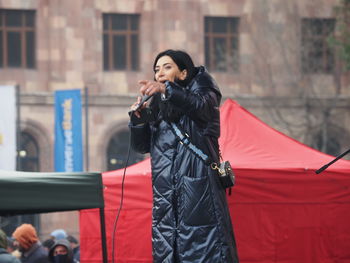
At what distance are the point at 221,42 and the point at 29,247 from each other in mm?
23145

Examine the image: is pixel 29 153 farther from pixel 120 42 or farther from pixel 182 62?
pixel 182 62

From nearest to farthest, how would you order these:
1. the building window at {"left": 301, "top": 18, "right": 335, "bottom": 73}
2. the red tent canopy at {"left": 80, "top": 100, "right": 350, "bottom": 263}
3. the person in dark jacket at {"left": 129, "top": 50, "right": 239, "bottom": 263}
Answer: the person in dark jacket at {"left": 129, "top": 50, "right": 239, "bottom": 263}, the red tent canopy at {"left": 80, "top": 100, "right": 350, "bottom": 263}, the building window at {"left": 301, "top": 18, "right": 335, "bottom": 73}

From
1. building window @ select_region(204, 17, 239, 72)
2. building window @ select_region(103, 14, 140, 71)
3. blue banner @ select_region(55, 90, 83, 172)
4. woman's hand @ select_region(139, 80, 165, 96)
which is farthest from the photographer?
building window @ select_region(204, 17, 239, 72)

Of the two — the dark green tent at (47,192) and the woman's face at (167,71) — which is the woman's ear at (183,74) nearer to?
the woman's face at (167,71)

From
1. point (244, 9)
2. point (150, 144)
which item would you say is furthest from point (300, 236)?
point (244, 9)

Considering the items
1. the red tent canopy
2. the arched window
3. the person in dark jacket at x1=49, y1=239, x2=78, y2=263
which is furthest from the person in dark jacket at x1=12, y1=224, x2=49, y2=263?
the arched window

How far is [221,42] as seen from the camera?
112 feet

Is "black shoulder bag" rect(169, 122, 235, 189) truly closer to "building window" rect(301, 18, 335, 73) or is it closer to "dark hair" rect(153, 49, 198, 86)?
"dark hair" rect(153, 49, 198, 86)

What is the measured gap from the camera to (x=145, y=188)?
9.99 m

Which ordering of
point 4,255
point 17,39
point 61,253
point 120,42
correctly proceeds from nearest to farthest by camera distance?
point 4,255, point 61,253, point 17,39, point 120,42

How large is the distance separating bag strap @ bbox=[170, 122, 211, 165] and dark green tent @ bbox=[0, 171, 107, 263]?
0.66 meters

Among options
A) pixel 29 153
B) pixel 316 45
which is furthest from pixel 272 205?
pixel 316 45

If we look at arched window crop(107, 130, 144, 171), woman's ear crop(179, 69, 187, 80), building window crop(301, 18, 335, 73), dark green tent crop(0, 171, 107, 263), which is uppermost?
building window crop(301, 18, 335, 73)

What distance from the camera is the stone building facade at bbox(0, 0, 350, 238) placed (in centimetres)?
3262
